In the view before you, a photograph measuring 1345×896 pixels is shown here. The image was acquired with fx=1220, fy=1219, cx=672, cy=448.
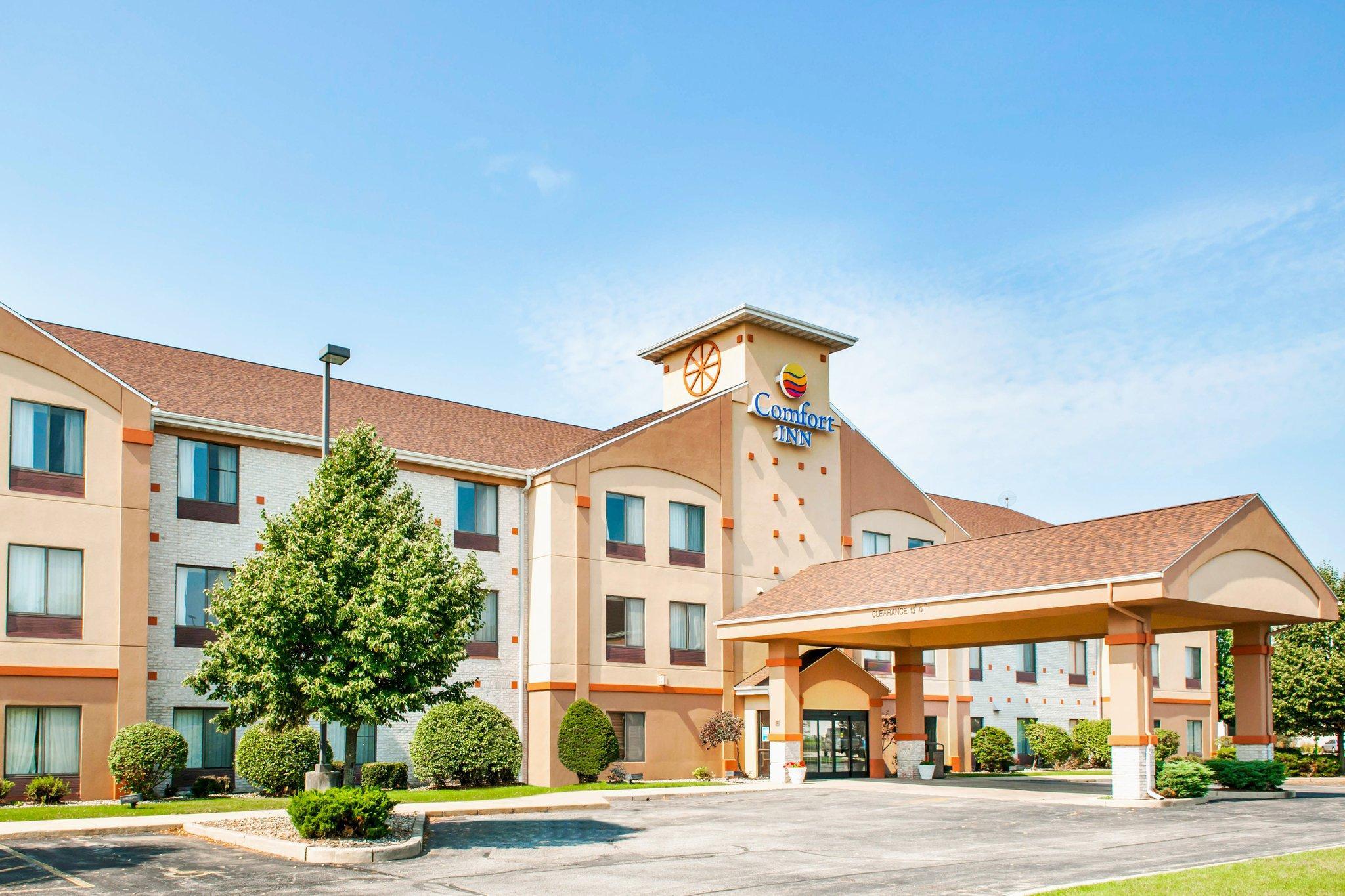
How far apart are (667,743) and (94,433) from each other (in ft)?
59.4

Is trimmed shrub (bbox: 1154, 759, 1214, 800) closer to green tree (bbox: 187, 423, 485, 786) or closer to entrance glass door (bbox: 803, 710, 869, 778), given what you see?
entrance glass door (bbox: 803, 710, 869, 778)

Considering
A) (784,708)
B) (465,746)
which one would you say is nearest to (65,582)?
(465,746)

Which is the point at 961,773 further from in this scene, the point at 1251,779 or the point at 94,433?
the point at 94,433

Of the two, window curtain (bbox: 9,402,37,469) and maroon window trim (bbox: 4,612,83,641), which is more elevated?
window curtain (bbox: 9,402,37,469)

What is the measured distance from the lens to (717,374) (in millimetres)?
41656

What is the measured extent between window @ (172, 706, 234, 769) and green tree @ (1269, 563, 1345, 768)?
1539 inches

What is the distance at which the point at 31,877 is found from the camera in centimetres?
1559

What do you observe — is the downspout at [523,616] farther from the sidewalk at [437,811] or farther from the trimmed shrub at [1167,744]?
the trimmed shrub at [1167,744]

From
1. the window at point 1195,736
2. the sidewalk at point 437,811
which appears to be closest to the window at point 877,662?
the sidewalk at point 437,811

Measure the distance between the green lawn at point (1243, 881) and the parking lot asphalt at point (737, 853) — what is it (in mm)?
974

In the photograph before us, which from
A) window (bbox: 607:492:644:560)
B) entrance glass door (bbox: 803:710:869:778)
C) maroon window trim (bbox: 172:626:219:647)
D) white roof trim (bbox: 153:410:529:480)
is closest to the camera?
maroon window trim (bbox: 172:626:219:647)

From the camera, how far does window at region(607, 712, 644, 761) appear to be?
117 ft

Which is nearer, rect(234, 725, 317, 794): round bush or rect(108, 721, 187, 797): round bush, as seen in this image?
rect(108, 721, 187, 797): round bush

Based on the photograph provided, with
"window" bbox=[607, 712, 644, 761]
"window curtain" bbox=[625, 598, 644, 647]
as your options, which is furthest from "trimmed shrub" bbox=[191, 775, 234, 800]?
"window curtain" bbox=[625, 598, 644, 647]
